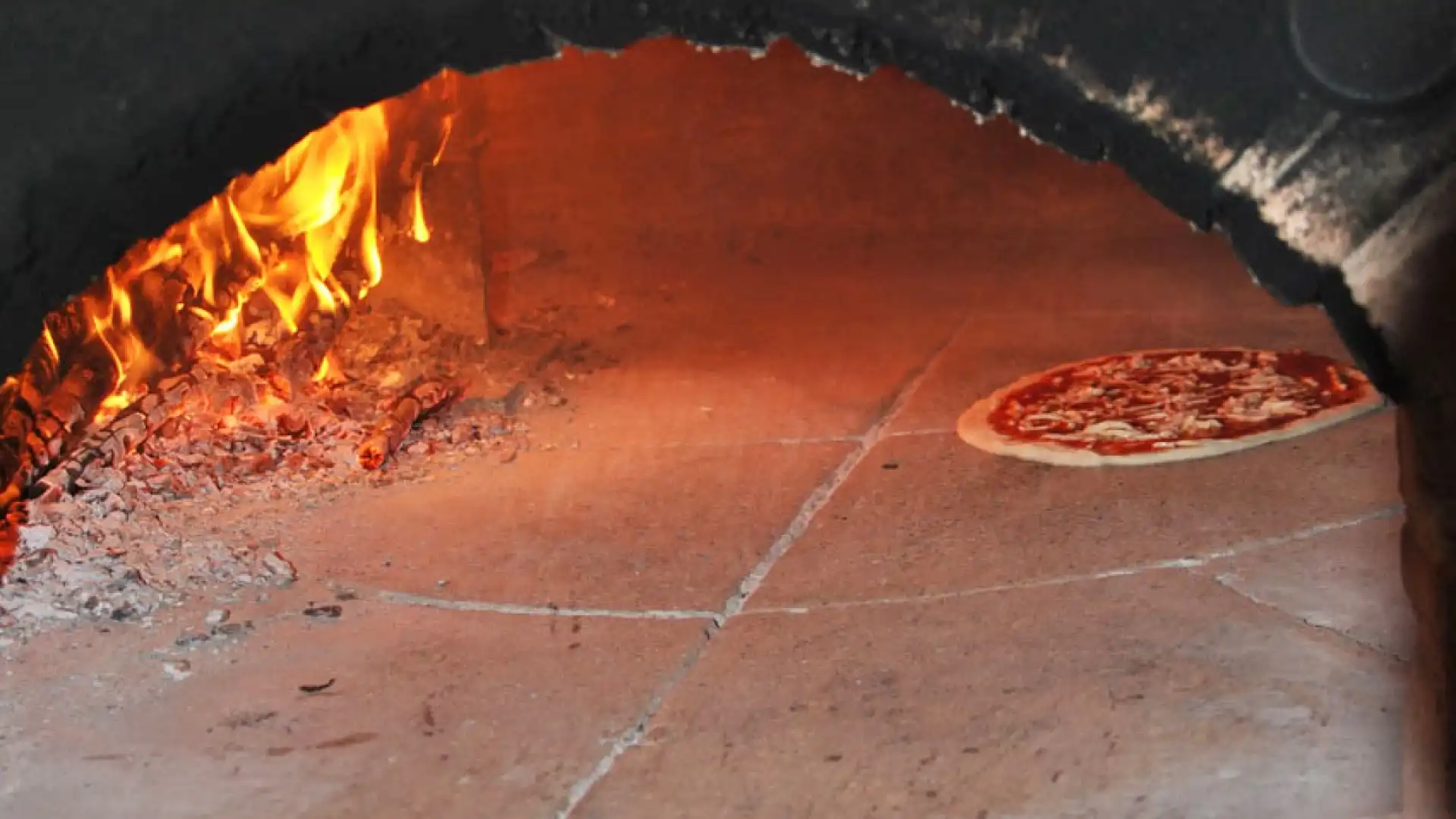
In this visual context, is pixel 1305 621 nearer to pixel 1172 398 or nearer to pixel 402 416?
pixel 1172 398

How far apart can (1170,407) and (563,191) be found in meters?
2.30

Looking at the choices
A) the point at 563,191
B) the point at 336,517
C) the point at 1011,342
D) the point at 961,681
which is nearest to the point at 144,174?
the point at 961,681

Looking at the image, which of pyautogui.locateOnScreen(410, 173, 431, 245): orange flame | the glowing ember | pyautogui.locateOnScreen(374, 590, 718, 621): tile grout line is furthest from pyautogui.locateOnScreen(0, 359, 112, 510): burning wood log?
pyautogui.locateOnScreen(410, 173, 431, 245): orange flame

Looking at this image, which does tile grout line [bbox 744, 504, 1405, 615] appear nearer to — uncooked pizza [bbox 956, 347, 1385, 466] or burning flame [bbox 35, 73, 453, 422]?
uncooked pizza [bbox 956, 347, 1385, 466]

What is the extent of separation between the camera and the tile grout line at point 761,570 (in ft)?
5.80

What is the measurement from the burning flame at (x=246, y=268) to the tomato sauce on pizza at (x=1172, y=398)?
154 cm

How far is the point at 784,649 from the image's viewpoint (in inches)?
81.7

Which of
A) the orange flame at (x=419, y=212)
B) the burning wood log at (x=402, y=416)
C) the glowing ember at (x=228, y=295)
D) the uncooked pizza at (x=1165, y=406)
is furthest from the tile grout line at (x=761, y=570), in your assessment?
the orange flame at (x=419, y=212)

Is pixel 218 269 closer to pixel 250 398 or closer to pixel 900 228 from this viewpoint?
pixel 250 398

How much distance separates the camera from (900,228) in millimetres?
4676

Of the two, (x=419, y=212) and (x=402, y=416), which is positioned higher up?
(x=419, y=212)

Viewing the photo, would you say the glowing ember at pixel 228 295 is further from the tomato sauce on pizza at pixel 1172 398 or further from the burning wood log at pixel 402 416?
the tomato sauce on pizza at pixel 1172 398

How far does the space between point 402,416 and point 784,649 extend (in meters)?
1.43

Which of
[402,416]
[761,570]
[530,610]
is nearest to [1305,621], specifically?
[761,570]
